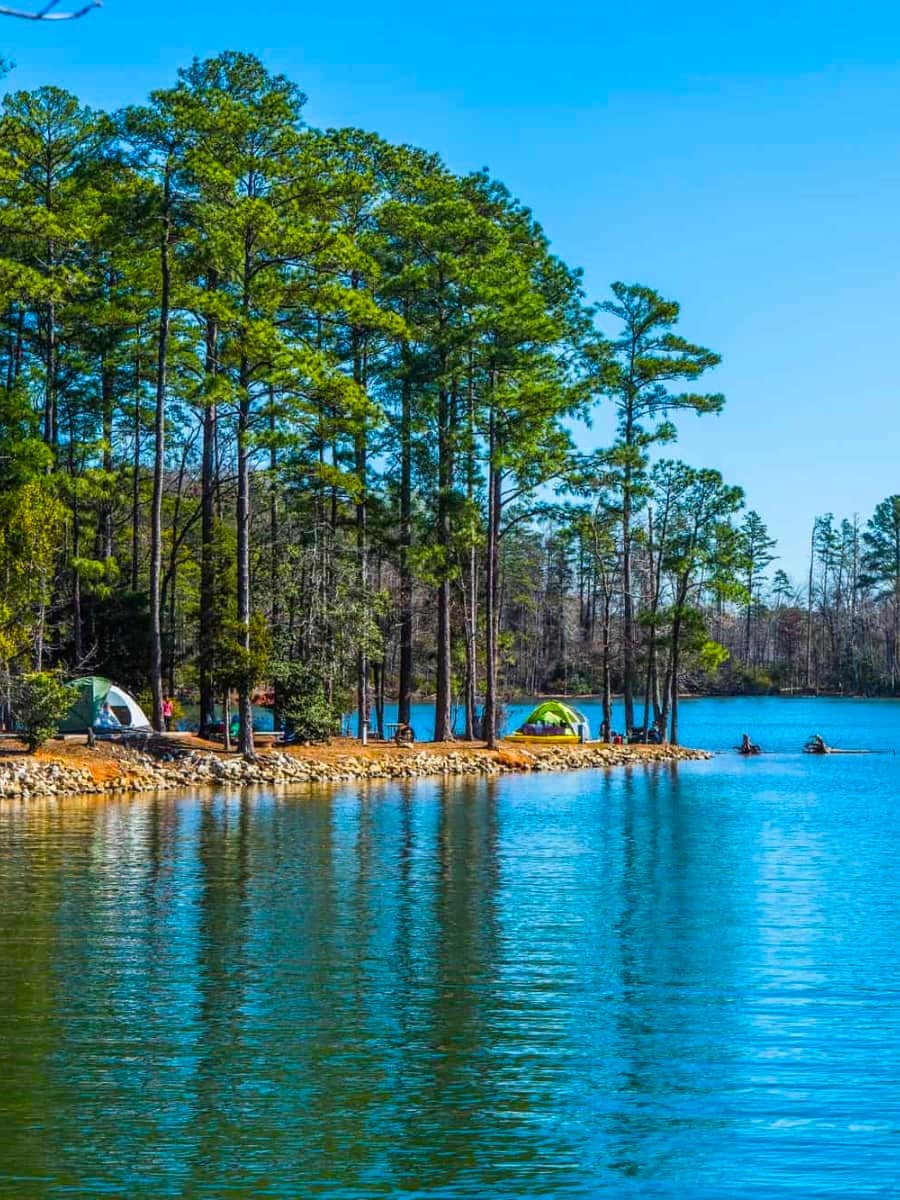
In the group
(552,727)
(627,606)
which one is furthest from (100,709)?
(627,606)

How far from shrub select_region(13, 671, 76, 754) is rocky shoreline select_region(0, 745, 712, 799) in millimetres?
732

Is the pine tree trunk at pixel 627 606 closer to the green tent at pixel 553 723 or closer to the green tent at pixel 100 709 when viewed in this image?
the green tent at pixel 553 723

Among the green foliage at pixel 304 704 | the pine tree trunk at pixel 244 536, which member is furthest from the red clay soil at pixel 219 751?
the pine tree trunk at pixel 244 536

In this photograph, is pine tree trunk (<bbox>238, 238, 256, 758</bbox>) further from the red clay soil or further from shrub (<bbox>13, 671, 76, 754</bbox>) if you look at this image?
shrub (<bbox>13, 671, 76, 754</bbox>)

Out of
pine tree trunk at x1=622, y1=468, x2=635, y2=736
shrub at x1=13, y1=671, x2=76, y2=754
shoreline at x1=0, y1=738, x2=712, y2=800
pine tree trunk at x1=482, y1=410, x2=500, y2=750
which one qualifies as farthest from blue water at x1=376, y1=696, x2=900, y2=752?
shrub at x1=13, y1=671, x2=76, y2=754

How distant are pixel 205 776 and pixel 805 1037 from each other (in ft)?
83.1

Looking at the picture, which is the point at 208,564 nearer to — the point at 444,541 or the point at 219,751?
the point at 219,751

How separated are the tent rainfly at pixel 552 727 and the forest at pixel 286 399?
4.76 feet

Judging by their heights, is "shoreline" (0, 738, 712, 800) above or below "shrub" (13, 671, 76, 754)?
below

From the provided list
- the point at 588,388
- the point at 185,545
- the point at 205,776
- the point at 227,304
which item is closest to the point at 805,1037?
the point at 205,776

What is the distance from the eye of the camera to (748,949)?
55.2 feet

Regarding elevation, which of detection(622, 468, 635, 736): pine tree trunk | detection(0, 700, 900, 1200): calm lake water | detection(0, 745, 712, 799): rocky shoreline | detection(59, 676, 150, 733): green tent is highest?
detection(622, 468, 635, 736): pine tree trunk

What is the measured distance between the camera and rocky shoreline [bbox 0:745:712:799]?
1316 inches

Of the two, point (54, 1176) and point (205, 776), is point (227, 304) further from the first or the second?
point (54, 1176)
